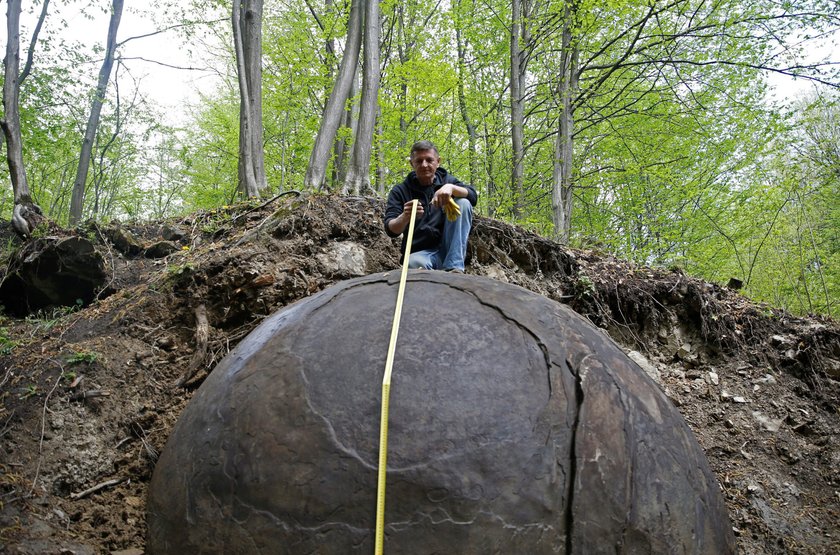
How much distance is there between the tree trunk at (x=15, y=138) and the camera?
551cm

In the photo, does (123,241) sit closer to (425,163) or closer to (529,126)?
(425,163)

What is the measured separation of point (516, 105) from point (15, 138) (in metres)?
8.33

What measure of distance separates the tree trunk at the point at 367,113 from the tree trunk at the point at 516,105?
412cm

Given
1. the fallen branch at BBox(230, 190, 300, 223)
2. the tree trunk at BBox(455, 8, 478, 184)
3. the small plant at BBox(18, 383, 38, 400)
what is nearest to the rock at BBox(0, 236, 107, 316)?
the fallen branch at BBox(230, 190, 300, 223)

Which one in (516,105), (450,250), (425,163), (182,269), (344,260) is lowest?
(182,269)

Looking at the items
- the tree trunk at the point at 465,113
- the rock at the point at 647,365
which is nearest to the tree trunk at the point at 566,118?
the tree trunk at the point at 465,113

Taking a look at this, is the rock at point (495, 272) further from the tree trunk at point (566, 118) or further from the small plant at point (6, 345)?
the tree trunk at point (566, 118)

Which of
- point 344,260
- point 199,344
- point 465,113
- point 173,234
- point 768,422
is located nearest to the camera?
point 199,344

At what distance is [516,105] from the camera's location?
10297mm

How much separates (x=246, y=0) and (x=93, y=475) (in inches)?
277

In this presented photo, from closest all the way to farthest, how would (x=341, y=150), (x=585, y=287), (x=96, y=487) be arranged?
(x=96, y=487) < (x=585, y=287) < (x=341, y=150)

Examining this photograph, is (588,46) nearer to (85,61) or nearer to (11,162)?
(11,162)

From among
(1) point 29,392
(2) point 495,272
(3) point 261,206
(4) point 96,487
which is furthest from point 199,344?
(2) point 495,272

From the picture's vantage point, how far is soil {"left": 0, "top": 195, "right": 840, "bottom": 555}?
2730 mm
